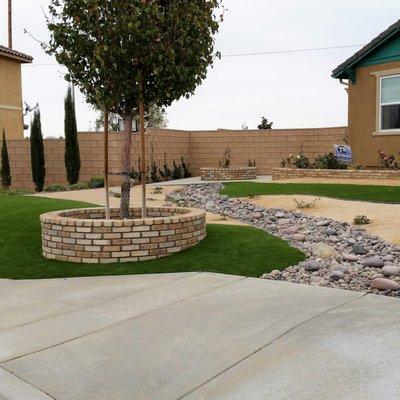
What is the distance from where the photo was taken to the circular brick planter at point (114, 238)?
7371 millimetres

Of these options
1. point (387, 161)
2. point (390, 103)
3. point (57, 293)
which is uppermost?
point (390, 103)

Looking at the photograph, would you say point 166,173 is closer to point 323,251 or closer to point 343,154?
point 343,154

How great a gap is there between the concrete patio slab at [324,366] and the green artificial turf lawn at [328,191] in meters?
8.03

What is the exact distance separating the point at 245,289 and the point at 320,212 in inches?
233

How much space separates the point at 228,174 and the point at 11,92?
13.3 meters

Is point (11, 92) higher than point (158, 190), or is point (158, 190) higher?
point (11, 92)

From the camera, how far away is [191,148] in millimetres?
25859

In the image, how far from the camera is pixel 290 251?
24.5ft

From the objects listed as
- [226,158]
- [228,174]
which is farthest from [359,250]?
[226,158]

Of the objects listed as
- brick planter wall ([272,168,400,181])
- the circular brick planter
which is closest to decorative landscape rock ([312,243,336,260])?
the circular brick planter

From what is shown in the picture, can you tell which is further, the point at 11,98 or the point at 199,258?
the point at 11,98

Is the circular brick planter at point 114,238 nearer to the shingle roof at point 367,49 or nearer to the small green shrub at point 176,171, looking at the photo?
the shingle roof at point 367,49

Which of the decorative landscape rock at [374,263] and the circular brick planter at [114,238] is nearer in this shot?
the decorative landscape rock at [374,263]

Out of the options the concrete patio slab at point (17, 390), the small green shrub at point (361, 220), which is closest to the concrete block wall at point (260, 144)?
the small green shrub at point (361, 220)
